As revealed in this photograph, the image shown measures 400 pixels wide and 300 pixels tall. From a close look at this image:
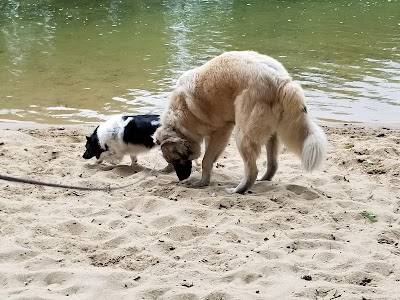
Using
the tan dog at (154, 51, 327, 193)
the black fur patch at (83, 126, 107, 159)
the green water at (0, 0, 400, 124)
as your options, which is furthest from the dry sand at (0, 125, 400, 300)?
the green water at (0, 0, 400, 124)

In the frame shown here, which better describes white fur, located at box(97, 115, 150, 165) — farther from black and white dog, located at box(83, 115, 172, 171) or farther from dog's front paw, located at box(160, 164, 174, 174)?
dog's front paw, located at box(160, 164, 174, 174)

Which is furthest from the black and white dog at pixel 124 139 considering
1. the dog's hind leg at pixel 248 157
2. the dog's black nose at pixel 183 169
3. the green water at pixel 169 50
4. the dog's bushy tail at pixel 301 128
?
the green water at pixel 169 50

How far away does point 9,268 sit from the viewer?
3902mm

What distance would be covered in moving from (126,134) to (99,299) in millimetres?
3040

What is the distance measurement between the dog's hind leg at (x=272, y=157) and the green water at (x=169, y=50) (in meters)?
2.93

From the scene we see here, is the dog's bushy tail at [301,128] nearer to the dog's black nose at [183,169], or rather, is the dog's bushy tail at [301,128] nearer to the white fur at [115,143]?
the dog's black nose at [183,169]

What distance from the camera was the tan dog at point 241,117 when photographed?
5176mm

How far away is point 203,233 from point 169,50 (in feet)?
31.9

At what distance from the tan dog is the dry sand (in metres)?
0.31

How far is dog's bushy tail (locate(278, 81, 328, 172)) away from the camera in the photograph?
200 inches

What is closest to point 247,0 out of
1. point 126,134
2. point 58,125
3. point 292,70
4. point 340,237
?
point 292,70

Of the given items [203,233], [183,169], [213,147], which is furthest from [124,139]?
[203,233]

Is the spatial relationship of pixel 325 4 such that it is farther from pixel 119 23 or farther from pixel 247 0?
pixel 119 23

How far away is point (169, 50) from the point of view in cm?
1370
